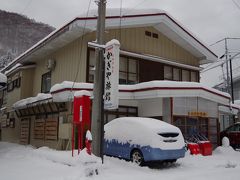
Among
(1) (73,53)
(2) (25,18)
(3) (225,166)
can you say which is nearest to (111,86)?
(3) (225,166)

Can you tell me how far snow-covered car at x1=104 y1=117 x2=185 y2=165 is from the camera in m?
10.8

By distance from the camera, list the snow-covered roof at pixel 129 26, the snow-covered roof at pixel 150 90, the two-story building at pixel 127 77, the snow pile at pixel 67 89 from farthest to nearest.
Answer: the snow-covered roof at pixel 129 26
the two-story building at pixel 127 77
the snow-covered roof at pixel 150 90
the snow pile at pixel 67 89

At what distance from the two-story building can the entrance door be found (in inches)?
Result: 2.5

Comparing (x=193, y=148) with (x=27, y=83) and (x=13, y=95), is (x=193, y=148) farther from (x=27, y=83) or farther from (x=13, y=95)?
(x=13, y=95)

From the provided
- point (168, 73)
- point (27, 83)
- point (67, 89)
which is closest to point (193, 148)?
point (67, 89)

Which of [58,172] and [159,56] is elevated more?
[159,56]

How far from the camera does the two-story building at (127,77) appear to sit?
1516 cm

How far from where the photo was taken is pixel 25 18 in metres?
96.9

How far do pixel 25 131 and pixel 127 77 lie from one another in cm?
840

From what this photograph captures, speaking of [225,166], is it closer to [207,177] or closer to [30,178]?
[207,177]

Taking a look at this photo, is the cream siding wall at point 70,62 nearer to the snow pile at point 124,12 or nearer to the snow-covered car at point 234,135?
the snow pile at point 124,12

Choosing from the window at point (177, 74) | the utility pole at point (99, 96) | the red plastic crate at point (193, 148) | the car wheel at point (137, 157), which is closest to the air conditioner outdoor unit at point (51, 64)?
the window at point (177, 74)

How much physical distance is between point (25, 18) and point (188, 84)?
9067 centimetres

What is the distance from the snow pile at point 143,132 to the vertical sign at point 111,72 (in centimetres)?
162
